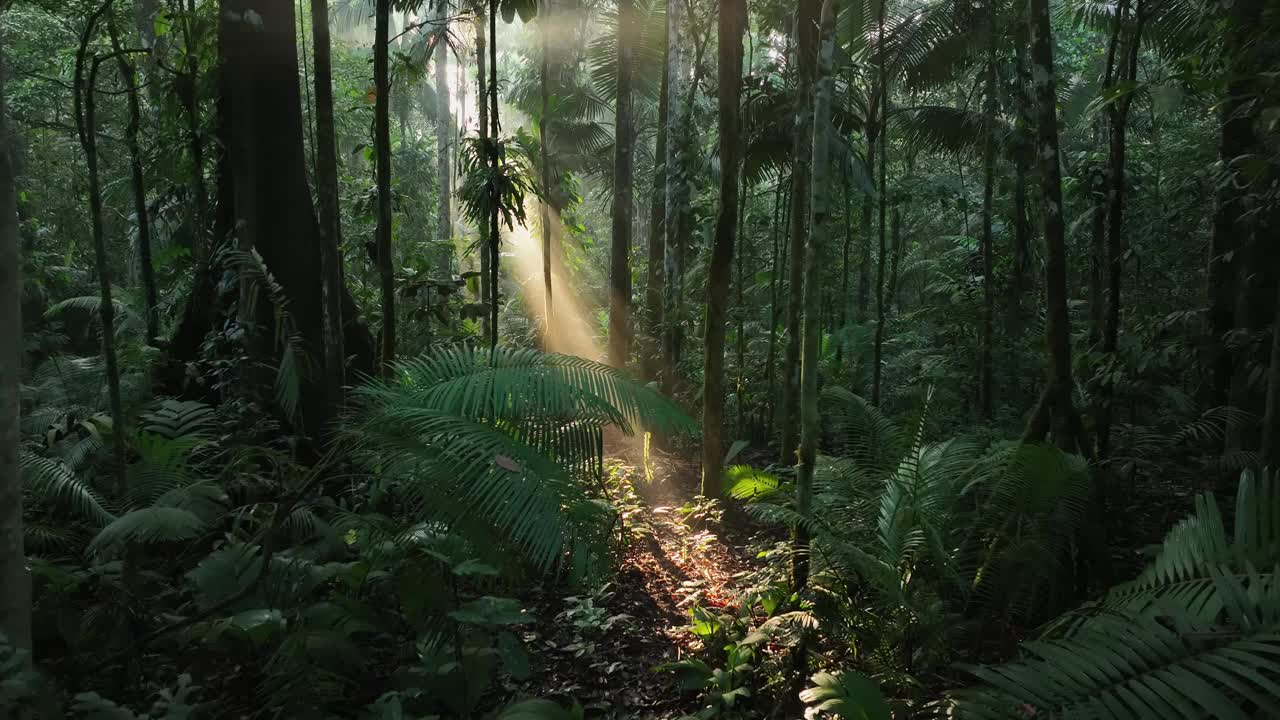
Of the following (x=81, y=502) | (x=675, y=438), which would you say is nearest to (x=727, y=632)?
(x=81, y=502)

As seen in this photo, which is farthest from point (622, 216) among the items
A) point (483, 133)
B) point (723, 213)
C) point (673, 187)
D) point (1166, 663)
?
point (1166, 663)

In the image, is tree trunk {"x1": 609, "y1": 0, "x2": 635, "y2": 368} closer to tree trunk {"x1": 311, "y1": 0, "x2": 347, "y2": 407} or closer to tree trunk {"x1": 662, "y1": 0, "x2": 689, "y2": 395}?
tree trunk {"x1": 662, "y1": 0, "x2": 689, "y2": 395}

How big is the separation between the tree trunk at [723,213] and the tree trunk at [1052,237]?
2.18 meters

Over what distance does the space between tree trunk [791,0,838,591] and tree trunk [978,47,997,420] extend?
5152 mm

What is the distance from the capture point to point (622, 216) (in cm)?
1095

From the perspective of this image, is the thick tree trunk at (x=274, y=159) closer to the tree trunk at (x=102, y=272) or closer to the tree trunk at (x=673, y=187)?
the tree trunk at (x=102, y=272)

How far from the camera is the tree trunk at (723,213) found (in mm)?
6156

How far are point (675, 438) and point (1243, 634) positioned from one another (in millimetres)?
7877

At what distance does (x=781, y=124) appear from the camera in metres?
9.47

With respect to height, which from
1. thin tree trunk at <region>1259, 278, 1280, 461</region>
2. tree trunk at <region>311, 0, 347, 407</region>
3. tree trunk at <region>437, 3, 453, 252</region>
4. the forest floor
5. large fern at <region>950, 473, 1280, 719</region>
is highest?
tree trunk at <region>437, 3, 453, 252</region>

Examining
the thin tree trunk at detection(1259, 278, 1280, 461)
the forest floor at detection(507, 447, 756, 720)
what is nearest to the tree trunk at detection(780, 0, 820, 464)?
the forest floor at detection(507, 447, 756, 720)

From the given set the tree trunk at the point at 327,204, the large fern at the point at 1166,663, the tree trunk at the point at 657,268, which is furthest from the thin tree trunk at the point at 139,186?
the large fern at the point at 1166,663

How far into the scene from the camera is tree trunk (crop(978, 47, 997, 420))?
8984mm

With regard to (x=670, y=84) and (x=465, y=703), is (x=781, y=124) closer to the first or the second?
(x=670, y=84)
